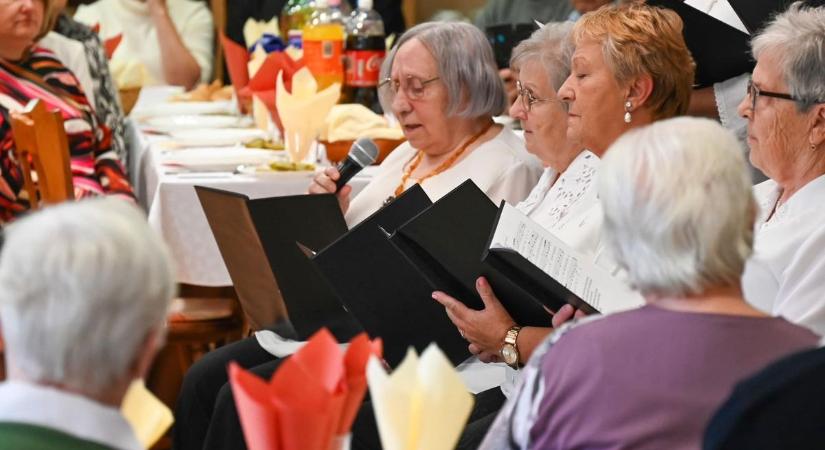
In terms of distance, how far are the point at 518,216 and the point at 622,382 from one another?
51cm

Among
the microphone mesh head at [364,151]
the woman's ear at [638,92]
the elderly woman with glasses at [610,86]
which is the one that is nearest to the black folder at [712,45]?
the elderly woman with glasses at [610,86]

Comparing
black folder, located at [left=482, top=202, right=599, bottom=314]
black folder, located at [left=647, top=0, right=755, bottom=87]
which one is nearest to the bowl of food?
black folder, located at [left=647, top=0, right=755, bottom=87]

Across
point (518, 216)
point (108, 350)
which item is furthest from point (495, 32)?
point (108, 350)

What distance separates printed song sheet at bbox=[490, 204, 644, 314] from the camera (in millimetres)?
1846

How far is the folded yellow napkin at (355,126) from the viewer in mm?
3682

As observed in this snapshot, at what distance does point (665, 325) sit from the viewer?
1.44 meters

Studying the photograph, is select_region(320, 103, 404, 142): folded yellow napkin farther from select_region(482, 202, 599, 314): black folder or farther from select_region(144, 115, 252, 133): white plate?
select_region(482, 202, 599, 314): black folder

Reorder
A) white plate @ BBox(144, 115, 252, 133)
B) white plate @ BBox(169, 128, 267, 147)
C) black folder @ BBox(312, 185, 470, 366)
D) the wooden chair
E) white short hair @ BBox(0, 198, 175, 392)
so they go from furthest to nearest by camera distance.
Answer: white plate @ BBox(144, 115, 252, 133) < white plate @ BBox(169, 128, 267, 147) < the wooden chair < black folder @ BBox(312, 185, 470, 366) < white short hair @ BBox(0, 198, 175, 392)

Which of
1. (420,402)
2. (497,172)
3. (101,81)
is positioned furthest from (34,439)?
(101,81)

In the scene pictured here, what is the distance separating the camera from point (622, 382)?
4.62ft

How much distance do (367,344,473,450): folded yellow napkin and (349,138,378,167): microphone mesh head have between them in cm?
161

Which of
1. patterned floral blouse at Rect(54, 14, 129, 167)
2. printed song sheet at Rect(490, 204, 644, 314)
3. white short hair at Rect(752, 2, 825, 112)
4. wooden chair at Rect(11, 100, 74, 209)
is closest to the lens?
printed song sheet at Rect(490, 204, 644, 314)

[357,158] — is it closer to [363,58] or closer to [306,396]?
[363,58]

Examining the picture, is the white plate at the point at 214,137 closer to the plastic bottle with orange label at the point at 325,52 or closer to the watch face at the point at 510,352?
the plastic bottle with orange label at the point at 325,52
